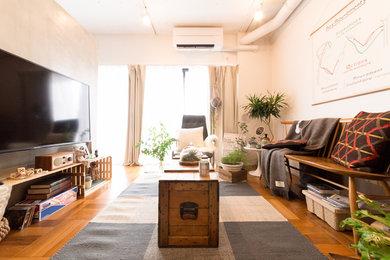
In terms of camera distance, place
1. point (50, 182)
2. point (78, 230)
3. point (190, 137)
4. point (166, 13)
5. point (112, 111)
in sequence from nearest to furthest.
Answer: point (78, 230), point (50, 182), point (166, 13), point (190, 137), point (112, 111)

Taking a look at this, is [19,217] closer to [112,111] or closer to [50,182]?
[50,182]

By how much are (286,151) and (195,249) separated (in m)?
1.39

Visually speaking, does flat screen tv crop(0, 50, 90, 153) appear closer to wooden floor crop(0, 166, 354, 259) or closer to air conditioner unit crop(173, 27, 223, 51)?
wooden floor crop(0, 166, 354, 259)

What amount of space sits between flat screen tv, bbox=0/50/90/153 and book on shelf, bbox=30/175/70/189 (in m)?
Answer: 0.37

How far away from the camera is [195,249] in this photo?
1188 millimetres

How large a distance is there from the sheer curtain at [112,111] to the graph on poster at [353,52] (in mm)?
3554

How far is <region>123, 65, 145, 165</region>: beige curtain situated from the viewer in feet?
12.7

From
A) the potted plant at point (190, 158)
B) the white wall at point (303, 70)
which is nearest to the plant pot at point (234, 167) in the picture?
the potted plant at point (190, 158)

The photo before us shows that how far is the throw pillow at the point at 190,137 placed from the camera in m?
3.32

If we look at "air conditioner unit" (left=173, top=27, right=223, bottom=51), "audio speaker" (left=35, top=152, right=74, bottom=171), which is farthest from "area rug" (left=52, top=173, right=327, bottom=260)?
"air conditioner unit" (left=173, top=27, right=223, bottom=51)

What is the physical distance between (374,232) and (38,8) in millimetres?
3066

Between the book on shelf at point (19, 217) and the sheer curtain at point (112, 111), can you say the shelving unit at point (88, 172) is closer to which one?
the book on shelf at point (19, 217)

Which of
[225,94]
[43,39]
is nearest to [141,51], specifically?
[225,94]

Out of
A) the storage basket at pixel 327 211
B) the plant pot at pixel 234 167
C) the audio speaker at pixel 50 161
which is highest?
the audio speaker at pixel 50 161
